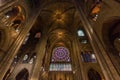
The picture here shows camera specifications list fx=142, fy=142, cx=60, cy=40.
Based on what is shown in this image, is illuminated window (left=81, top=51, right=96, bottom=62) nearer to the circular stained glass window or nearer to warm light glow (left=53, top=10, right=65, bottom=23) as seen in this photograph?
the circular stained glass window

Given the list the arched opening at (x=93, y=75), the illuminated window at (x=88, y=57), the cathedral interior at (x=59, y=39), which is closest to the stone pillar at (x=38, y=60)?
the cathedral interior at (x=59, y=39)

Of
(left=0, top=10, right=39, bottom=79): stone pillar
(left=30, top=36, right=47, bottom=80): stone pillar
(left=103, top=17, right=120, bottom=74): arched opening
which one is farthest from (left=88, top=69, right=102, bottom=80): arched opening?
(left=0, top=10, right=39, bottom=79): stone pillar

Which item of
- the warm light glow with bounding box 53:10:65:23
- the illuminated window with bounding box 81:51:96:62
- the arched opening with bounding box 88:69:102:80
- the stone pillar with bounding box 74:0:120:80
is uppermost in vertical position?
the warm light glow with bounding box 53:10:65:23

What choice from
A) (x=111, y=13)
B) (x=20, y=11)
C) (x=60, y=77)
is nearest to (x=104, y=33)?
(x=111, y=13)

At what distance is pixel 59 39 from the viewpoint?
2180 cm

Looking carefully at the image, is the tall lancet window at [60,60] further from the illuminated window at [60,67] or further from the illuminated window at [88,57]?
the illuminated window at [88,57]

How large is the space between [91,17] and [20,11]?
6.21m

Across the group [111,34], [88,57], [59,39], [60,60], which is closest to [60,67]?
[60,60]

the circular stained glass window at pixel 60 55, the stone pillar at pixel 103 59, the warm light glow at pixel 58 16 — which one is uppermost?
the warm light glow at pixel 58 16

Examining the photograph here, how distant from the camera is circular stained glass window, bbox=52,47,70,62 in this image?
2072 centimetres

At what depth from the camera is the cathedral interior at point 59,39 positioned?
28.3 feet

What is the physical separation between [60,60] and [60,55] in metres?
0.75

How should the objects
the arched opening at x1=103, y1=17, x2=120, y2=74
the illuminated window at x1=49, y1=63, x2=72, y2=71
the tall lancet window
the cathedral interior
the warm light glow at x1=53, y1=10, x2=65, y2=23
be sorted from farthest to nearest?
1. the tall lancet window
2. the illuminated window at x1=49, y1=63, x2=72, y2=71
3. the warm light glow at x1=53, y1=10, x2=65, y2=23
4. the cathedral interior
5. the arched opening at x1=103, y1=17, x2=120, y2=74

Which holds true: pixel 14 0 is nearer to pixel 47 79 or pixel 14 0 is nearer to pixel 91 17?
pixel 91 17
